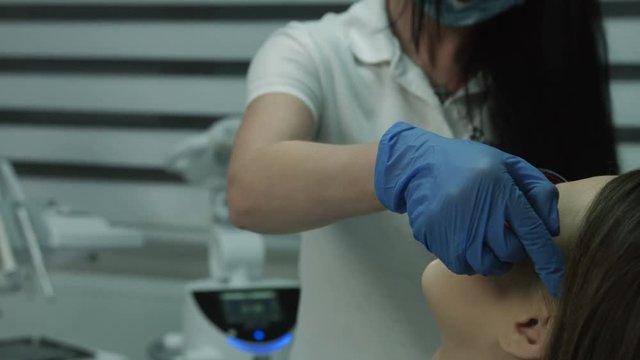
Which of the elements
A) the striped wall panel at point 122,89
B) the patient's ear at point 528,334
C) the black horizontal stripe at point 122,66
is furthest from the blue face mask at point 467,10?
the black horizontal stripe at point 122,66

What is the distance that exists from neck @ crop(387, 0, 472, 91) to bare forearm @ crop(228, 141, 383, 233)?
1.23 feet

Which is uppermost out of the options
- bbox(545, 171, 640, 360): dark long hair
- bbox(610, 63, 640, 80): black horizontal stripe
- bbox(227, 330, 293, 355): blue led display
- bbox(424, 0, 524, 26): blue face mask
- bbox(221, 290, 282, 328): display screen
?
bbox(424, 0, 524, 26): blue face mask

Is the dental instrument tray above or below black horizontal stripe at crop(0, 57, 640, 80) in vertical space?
below

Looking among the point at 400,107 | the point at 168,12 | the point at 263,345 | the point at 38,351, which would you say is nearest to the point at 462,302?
the point at 400,107

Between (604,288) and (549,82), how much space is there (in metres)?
0.75

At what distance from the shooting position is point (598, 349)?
3.68 feet

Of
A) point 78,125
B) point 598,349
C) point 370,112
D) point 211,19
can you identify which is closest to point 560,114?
point 370,112

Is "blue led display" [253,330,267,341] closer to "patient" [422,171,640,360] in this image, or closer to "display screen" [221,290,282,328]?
"display screen" [221,290,282,328]

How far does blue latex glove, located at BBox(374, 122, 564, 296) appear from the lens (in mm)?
1193

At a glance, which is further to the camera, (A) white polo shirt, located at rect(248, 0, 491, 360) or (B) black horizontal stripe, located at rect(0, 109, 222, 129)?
(B) black horizontal stripe, located at rect(0, 109, 222, 129)

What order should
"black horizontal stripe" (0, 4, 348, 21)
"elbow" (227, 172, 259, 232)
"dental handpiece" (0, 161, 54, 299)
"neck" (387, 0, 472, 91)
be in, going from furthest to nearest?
"black horizontal stripe" (0, 4, 348, 21) < "dental handpiece" (0, 161, 54, 299) < "neck" (387, 0, 472, 91) < "elbow" (227, 172, 259, 232)

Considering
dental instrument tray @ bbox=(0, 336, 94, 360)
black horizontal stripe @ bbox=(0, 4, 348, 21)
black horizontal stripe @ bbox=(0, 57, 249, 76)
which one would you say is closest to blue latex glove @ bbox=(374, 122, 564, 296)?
dental instrument tray @ bbox=(0, 336, 94, 360)

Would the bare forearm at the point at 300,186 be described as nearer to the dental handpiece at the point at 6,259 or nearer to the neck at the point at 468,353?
the neck at the point at 468,353

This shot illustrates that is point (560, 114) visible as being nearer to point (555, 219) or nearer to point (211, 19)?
point (555, 219)
